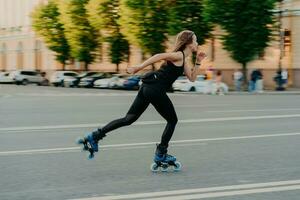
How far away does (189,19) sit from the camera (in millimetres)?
45625

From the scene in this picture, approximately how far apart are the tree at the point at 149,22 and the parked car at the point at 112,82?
310cm

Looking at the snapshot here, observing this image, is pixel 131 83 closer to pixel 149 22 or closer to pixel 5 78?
pixel 149 22

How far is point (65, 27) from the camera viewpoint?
6006 centimetres

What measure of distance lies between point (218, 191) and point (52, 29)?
6000 cm

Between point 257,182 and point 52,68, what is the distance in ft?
228

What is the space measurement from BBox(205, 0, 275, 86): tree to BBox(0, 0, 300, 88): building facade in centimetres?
189

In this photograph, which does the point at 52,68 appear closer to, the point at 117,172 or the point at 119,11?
the point at 119,11

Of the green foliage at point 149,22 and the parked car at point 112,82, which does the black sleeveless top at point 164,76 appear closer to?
the green foliage at point 149,22

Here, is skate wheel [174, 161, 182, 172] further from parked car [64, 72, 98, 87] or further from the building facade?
parked car [64, 72, 98, 87]

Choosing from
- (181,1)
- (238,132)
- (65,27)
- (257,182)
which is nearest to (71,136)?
(238,132)

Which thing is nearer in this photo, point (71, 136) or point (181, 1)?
point (71, 136)

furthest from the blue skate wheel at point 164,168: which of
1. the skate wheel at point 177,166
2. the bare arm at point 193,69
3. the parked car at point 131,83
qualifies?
the parked car at point 131,83

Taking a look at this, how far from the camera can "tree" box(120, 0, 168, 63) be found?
47594 millimetres

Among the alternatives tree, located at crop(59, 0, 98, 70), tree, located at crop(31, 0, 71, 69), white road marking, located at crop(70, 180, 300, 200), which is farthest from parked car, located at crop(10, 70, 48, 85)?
white road marking, located at crop(70, 180, 300, 200)
